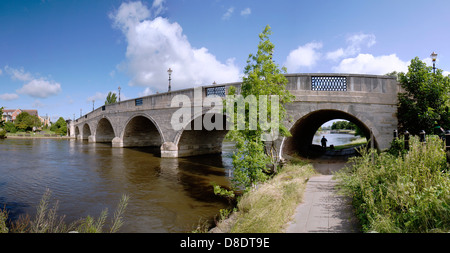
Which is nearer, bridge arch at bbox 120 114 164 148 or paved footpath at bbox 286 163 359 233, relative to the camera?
paved footpath at bbox 286 163 359 233

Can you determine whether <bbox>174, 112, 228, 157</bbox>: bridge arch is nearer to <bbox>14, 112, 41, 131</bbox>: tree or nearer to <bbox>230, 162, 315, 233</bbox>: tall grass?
<bbox>230, 162, 315, 233</bbox>: tall grass

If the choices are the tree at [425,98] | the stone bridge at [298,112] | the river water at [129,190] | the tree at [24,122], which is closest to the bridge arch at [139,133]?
the stone bridge at [298,112]

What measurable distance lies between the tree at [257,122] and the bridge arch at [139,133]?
665 inches

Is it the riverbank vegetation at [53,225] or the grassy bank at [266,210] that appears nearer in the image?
A: the grassy bank at [266,210]

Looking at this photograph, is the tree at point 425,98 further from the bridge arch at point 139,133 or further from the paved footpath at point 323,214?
the bridge arch at point 139,133

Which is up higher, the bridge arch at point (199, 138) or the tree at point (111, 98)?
the tree at point (111, 98)

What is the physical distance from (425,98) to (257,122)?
22.0 feet

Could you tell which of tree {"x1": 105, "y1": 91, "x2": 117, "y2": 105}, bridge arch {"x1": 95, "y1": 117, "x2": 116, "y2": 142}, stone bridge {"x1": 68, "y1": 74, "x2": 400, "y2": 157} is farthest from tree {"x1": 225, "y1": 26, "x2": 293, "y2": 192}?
tree {"x1": 105, "y1": 91, "x2": 117, "y2": 105}

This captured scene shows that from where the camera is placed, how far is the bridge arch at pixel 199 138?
17.0 metres

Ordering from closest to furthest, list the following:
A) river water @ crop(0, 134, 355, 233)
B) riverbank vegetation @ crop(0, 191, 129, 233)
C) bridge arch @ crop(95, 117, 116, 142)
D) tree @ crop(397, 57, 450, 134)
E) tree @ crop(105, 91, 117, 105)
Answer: riverbank vegetation @ crop(0, 191, 129, 233), river water @ crop(0, 134, 355, 233), tree @ crop(397, 57, 450, 134), bridge arch @ crop(95, 117, 116, 142), tree @ crop(105, 91, 117, 105)

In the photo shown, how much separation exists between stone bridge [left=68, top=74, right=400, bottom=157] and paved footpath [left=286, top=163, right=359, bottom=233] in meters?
4.39

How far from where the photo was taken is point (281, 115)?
8.67 metres

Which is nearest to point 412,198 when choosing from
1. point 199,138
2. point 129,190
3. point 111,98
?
point 129,190

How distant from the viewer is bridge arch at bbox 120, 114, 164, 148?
78.1 ft
